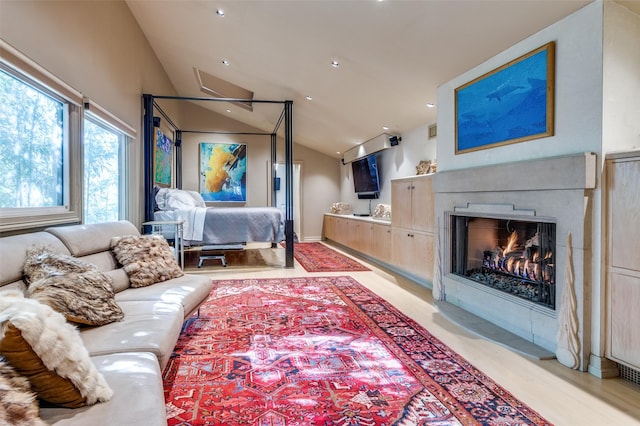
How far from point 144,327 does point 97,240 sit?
1.15 metres

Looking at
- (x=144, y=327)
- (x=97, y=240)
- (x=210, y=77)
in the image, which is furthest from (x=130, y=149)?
(x=144, y=327)

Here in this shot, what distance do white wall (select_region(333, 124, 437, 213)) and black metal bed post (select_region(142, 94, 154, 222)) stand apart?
3.76m

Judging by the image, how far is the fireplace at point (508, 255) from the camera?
245cm

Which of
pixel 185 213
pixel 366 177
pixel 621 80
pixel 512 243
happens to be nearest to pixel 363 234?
pixel 366 177

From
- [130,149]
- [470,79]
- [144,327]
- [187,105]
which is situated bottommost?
[144,327]

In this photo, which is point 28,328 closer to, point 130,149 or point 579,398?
point 579,398

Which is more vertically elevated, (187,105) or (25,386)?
(187,105)

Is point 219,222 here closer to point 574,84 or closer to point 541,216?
point 541,216

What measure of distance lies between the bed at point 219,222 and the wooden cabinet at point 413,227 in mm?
1720

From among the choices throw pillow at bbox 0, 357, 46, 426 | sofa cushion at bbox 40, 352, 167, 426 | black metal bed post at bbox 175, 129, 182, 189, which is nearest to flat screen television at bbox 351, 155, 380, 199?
black metal bed post at bbox 175, 129, 182, 189

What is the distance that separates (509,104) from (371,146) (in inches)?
145

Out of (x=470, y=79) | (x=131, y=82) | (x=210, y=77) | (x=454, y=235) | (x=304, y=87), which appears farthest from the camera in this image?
(x=210, y=77)

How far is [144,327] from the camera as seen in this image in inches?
68.6

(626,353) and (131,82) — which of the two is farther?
(131,82)
